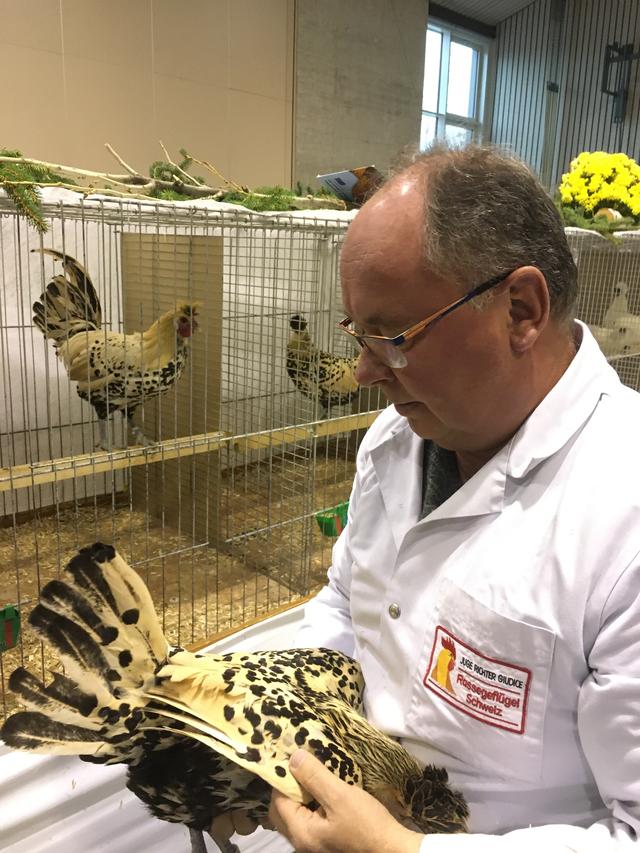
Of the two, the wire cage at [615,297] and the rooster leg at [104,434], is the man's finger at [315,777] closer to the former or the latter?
the rooster leg at [104,434]

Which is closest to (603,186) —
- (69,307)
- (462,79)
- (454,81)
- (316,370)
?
(316,370)

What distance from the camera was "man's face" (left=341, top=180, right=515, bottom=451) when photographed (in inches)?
25.3

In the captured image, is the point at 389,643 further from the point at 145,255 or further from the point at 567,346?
the point at 145,255

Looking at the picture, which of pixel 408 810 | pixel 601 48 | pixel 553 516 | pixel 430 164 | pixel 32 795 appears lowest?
pixel 32 795

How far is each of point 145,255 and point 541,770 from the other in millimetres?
2221

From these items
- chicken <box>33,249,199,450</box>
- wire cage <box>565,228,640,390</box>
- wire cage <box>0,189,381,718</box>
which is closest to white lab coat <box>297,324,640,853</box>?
wire cage <box>0,189,381,718</box>

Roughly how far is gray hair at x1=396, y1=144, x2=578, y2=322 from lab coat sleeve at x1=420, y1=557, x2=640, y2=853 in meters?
0.30

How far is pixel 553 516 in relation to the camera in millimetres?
672

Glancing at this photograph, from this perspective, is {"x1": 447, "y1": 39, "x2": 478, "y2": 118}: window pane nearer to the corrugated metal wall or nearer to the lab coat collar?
the corrugated metal wall

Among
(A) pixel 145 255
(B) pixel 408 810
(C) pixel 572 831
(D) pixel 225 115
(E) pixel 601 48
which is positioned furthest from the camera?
(E) pixel 601 48

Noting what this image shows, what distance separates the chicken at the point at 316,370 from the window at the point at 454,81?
2178 mm

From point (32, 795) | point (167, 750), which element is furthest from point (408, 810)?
point (32, 795)

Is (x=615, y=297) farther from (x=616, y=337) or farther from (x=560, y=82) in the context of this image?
(x=560, y=82)

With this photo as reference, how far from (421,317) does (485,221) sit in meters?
0.11
